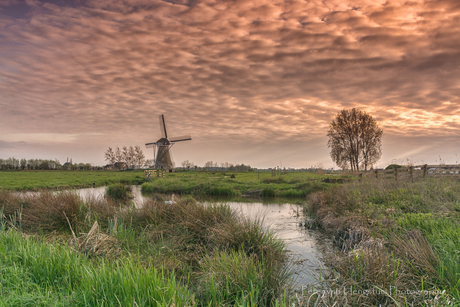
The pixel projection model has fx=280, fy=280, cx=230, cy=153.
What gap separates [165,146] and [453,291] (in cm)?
5981

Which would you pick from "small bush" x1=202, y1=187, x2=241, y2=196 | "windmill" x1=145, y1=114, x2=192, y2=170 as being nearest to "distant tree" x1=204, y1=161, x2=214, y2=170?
"windmill" x1=145, y1=114, x2=192, y2=170

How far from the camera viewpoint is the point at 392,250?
5574 mm

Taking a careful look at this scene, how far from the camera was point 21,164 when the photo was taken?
286 feet

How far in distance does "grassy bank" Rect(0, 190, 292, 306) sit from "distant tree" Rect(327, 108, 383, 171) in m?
37.5

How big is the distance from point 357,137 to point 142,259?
4134 cm

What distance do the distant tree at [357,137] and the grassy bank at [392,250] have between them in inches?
Result: 1135

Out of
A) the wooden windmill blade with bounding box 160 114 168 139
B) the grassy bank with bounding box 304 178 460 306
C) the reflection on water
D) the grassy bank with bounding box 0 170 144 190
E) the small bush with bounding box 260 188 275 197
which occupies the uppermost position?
the wooden windmill blade with bounding box 160 114 168 139

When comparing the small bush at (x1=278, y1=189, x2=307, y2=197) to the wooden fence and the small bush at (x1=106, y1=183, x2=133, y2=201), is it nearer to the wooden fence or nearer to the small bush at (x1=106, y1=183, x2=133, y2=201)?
the wooden fence

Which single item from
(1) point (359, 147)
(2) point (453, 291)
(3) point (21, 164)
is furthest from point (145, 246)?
(3) point (21, 164)

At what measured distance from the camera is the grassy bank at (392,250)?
3.88 m

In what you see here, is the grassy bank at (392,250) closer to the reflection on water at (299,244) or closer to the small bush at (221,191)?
the reflection on water at (299,244)

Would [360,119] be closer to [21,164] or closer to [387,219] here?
[387,219]

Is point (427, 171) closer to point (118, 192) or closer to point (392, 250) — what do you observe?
point (392, 250)

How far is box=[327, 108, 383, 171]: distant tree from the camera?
41406 mm
